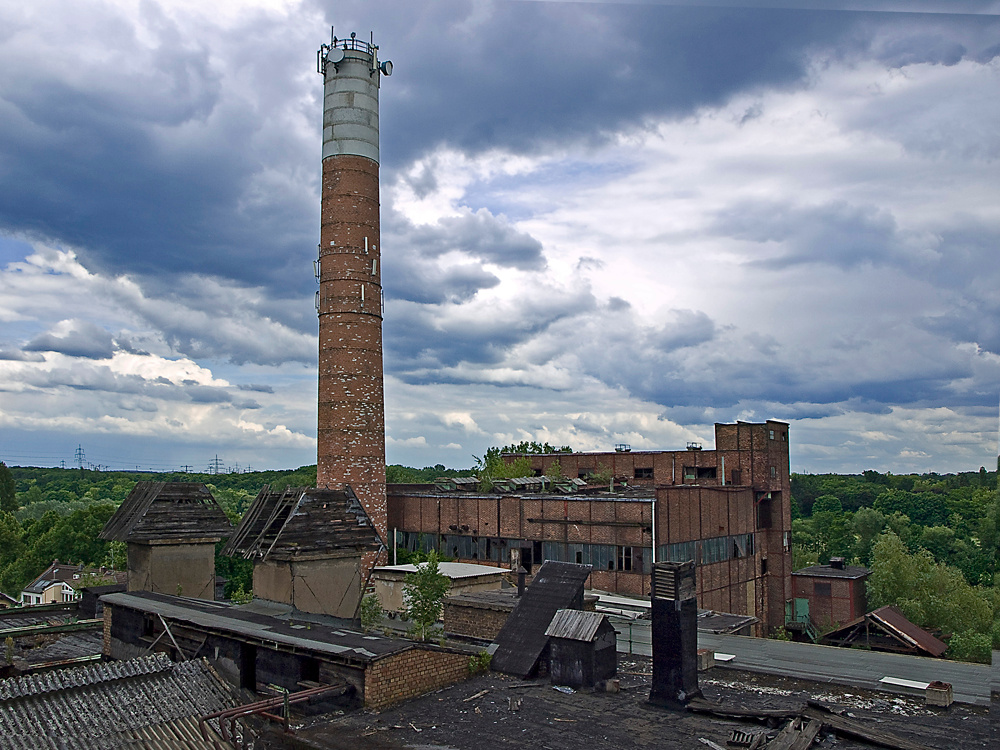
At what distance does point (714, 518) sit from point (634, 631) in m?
16.6

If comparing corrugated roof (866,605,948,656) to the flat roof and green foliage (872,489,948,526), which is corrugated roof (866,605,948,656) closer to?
Answer: the flat roof

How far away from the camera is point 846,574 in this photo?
45.6m

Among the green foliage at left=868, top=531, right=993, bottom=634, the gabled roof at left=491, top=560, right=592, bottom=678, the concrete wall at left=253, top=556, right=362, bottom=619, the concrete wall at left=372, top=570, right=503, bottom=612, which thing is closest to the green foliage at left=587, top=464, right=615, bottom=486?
the green foliage at left=868, top=531, right=993, bottom=634

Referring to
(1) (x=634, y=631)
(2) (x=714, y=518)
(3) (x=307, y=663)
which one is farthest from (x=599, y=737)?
(2) (x=714, y=518)

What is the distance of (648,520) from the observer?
31406 mm

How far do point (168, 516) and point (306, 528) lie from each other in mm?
7354

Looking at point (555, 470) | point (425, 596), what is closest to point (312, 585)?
point (425, 596)

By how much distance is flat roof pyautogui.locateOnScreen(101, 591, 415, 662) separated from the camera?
14766mm

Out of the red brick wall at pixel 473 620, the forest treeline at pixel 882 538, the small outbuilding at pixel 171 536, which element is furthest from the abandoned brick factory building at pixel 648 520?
the small outbuilding at pixel 171 536

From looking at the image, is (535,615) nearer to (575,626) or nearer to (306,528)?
(575,626)

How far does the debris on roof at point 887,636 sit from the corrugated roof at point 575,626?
2400cm

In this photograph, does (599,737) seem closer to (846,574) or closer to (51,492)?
(846,574)

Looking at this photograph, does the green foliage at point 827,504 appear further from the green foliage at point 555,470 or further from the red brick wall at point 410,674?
the red brick wall at point 410,674

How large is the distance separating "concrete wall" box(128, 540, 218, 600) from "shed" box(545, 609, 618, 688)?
47.5 feet
